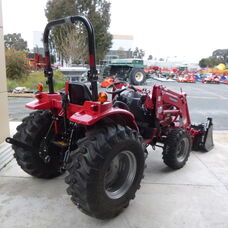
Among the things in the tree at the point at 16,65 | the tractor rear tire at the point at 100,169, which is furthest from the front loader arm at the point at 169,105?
the tree at the point at 16,65

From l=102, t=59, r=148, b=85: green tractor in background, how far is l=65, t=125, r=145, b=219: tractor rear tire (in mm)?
14322

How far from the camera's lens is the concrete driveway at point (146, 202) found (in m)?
2.47

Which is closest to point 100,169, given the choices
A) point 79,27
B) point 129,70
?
point 129,70

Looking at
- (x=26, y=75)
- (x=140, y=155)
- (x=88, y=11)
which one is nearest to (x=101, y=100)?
(x=140, y=155)

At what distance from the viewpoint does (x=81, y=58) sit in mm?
23234

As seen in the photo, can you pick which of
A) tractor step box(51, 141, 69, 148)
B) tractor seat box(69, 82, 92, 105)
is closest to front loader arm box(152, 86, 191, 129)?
tractor seat box(69, 82, 92, 105)

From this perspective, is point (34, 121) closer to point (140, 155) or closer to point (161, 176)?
point (140, 155)

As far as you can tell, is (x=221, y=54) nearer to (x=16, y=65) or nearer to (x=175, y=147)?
(x=16, y=65)

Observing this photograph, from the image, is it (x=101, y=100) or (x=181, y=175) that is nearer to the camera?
(x=101, y=100)

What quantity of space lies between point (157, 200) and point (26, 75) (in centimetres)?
1200

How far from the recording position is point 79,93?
8.54 ft

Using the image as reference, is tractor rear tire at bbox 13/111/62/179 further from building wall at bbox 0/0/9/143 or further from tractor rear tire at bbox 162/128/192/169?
tractor rear tire at bbox 162/128/192/169

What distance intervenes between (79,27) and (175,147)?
66.9 ft

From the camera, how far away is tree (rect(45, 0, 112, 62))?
22172 mm
